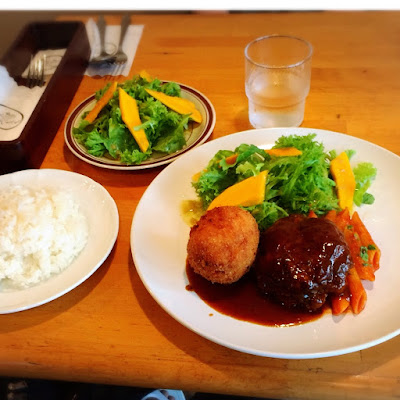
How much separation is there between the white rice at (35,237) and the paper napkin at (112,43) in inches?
42.2

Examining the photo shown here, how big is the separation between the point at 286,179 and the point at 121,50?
141 centimetres

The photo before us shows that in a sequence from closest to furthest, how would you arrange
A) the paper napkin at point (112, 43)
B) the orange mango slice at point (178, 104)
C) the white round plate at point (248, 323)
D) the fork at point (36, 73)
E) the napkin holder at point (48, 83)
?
the white round plate at point (248, 323), the napkin holder at point (48, 83), the orange mango slice at point (178, 104), the fork at point (36, 73), the paper napkin at point (112, 43)

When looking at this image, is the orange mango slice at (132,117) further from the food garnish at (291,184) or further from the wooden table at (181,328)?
the food garnish at (291,184)

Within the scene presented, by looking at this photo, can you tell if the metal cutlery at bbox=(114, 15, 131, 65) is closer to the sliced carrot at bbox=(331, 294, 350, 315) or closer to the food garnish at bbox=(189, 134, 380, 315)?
the food garnish at bbox=(189, 134, 380, 315)

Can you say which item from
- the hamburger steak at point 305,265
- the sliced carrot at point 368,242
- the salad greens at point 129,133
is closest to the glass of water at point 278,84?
the salad greens at point 129,133

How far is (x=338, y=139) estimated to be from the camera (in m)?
1.57

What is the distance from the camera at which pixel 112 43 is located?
2414mm

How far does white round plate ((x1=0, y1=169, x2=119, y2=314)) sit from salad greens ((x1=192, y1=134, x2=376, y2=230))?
0.33 metres

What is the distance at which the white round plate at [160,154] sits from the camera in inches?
63.2

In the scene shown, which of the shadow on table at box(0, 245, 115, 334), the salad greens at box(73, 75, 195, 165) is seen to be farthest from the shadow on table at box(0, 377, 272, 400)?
the salad greens at box(73, 75, 195, 165)

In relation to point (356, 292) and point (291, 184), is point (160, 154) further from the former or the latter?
point (356, 292)

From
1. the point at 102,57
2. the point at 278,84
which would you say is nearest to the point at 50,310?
the point at 278,84

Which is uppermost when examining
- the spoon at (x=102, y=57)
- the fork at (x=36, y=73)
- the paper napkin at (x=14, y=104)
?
the fork at (x=36, y=73)

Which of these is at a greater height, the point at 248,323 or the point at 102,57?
the point at 102,57
